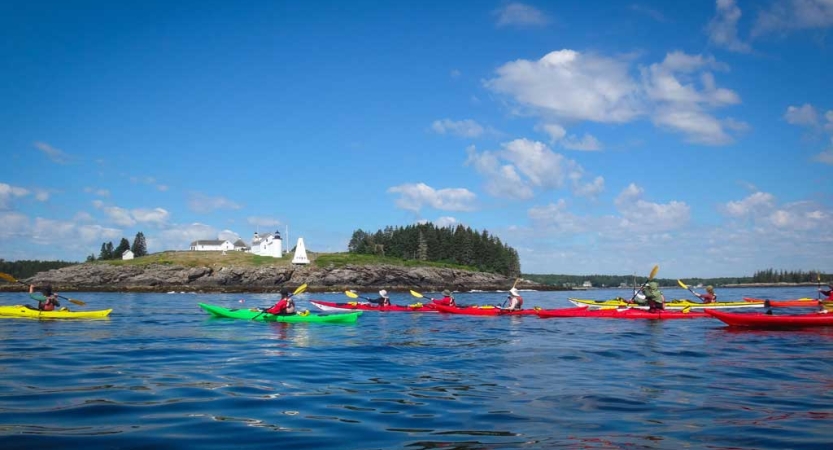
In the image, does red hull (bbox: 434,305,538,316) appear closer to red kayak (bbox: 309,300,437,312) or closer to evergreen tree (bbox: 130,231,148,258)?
red kayak (bbox: 309,300,437,312)

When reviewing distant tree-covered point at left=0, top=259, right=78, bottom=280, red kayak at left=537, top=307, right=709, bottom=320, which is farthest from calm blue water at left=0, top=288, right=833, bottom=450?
distant tree-covered point at left=0, top=259, right=78, bottom=280

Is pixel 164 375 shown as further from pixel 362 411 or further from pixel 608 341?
pixel 608 341

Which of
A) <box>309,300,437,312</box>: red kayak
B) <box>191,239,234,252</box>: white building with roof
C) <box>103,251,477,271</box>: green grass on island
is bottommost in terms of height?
<box>309,300,437,312</box>: red kayak

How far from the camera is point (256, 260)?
125875 mm

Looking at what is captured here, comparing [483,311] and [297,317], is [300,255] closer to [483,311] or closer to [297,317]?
[483,311]

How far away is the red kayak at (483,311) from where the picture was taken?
32.0 m

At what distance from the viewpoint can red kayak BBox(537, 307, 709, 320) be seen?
29141 mm

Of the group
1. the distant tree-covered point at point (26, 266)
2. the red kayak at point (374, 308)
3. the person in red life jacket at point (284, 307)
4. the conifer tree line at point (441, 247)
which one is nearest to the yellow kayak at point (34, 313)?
the person in red life jacket at point (284, 307)

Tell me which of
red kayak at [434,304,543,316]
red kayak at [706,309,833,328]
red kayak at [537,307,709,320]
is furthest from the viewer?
red kayak at [434,304,543,316]

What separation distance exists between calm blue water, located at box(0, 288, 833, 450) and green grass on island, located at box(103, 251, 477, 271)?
99.1 meters

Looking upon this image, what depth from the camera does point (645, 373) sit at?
1354 cm

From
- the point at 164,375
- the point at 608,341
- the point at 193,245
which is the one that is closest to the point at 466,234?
the point at 193,245

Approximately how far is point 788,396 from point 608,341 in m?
9.68

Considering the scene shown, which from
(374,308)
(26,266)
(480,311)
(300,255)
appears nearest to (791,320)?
(480,311)
